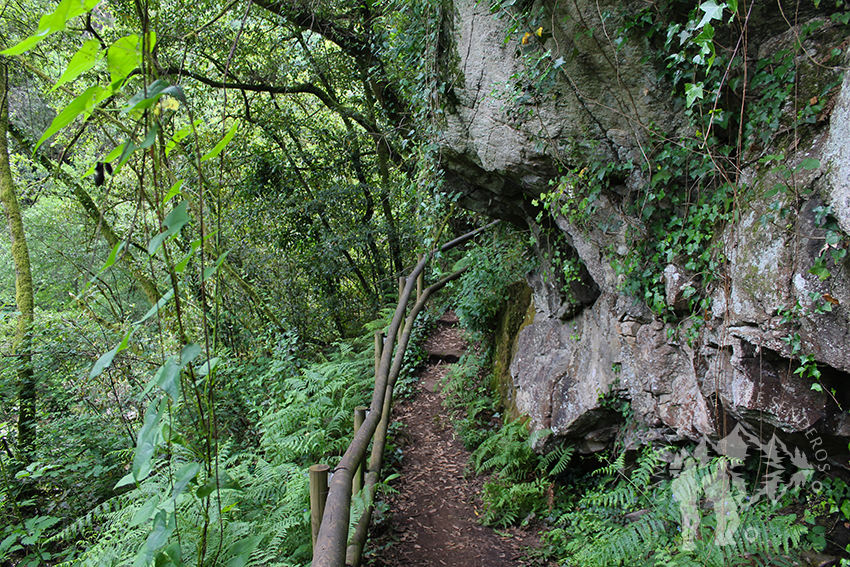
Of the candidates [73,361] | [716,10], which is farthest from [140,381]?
[716,10]

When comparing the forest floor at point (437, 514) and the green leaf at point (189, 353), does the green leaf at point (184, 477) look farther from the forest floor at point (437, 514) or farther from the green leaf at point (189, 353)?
the forest floor at point (437, 514)

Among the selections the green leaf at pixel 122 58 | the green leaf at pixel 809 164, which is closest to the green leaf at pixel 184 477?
the green leaf at pixel 122 58

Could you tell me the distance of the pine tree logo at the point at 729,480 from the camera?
107 inches

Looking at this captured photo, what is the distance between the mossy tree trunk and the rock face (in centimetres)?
543

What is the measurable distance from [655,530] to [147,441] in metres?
3.21

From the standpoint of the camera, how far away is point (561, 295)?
4.82 m

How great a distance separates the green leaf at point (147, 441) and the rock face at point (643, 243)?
2.85 meters

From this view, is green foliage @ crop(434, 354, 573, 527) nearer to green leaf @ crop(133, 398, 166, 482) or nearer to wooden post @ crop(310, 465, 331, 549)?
wooden post @ crop(310, 465, 331, 549)

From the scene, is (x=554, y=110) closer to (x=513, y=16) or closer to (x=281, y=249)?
(x=513, y=16)

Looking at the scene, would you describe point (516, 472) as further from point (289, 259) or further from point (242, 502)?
point (289, 259)

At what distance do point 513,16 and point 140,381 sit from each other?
5988 mm

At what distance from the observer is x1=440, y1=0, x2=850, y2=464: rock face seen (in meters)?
2.37

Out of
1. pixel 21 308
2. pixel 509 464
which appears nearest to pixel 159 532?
pixel 509 464

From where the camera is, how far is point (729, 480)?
2.94 m
